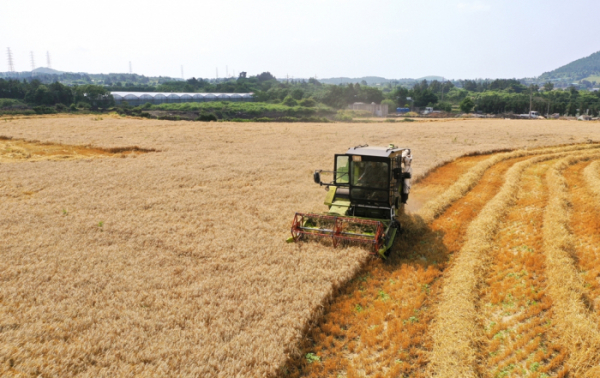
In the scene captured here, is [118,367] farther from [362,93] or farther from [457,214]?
[362,93]

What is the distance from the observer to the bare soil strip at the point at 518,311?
7.33 meters

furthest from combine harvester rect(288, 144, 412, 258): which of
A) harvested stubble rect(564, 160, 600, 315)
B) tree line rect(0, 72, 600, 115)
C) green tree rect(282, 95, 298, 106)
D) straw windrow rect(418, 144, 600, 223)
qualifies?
green tree rect(282, 95, 298, 106)

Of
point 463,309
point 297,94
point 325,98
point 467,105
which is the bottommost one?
point 463,309

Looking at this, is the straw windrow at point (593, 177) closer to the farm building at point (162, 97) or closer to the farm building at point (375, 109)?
the farm building at point (375, 109)

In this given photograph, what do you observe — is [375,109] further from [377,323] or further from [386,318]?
[377,323]

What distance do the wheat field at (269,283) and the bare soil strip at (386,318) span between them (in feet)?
0.15

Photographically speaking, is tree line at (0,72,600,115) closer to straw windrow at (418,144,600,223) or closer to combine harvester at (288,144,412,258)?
straw windrow at (418,144,600,223)

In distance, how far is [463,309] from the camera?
354 inches

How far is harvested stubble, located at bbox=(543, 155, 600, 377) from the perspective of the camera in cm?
714

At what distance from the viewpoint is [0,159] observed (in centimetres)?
2845

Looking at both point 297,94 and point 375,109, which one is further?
point 297,94

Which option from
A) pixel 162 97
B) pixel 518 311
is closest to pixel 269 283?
pixel 518 311

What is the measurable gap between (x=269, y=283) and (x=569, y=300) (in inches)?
296

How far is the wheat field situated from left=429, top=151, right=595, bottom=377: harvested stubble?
0.17 feet
